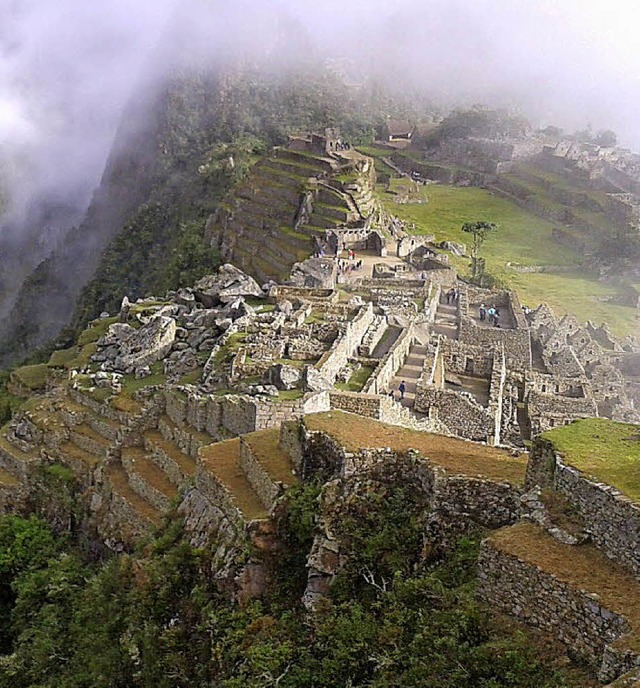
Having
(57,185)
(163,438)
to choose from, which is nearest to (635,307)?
(163,438)

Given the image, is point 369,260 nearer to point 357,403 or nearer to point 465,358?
point 465,358

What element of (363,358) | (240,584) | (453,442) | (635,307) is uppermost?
(453,442)

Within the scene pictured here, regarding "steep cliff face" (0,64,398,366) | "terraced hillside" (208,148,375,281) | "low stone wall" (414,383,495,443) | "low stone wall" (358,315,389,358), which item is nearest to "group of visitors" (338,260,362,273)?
"terraced hillside" (208,148,375,281)

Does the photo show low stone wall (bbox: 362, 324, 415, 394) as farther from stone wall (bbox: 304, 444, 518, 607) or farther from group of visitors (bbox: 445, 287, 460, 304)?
group of visitors (bbox: 445, 287, 460, 304)

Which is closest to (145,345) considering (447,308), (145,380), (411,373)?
(145,380)

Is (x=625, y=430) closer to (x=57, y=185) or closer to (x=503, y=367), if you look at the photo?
(x=503, y=367)

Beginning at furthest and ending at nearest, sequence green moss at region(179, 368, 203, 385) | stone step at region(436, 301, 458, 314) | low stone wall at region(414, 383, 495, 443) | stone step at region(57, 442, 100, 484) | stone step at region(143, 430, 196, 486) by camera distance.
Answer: stone step at region(436, 301, 458, 314)
low stone wall at region(414, 383, 495, 443)
stone step at region(57, 442, 100, 484)
green moss at region(179, 368, 203, 385)
stone step at region(143, 430, 196, 486)
